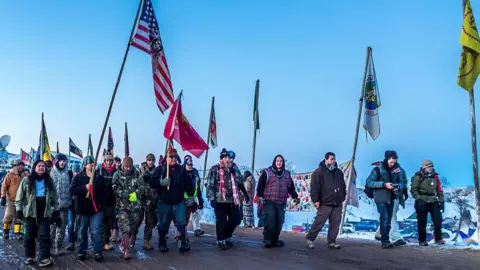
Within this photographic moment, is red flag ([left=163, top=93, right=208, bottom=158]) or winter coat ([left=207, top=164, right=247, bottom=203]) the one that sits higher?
red flag ([left=163, top=93, right=208, bottom=158])

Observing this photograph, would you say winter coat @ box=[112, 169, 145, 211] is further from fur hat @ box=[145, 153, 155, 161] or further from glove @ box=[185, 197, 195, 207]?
fur hat @ box=[145, 153, 155, 161]

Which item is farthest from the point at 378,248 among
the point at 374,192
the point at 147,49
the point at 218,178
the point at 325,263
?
the point at 147,49

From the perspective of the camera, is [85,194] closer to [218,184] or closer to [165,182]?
[165,182]

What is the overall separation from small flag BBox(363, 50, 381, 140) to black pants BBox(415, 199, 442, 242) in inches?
108

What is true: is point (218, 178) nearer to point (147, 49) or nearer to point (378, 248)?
point (147, 49)

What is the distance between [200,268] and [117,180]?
2.47 meters

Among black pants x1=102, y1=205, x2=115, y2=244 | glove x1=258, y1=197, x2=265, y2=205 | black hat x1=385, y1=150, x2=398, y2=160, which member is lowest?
black pants x1=102, y1=205, x2=115, y2=244

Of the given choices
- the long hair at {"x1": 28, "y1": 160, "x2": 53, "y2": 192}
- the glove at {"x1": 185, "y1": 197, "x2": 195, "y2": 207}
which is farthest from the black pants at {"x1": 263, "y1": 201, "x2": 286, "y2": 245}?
the long hair at {"x1": 28, "y1": 160, "x2": 53, "y2": 192}

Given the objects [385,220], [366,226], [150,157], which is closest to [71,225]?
[150,157]

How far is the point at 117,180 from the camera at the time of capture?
8.62 meters

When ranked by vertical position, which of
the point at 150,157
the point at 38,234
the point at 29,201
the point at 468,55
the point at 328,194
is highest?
the point at 468,55

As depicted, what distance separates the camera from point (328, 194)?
9703 millimetres

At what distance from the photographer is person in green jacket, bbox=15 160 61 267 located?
25.6 ft

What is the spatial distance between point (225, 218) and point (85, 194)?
3005 millimetres
